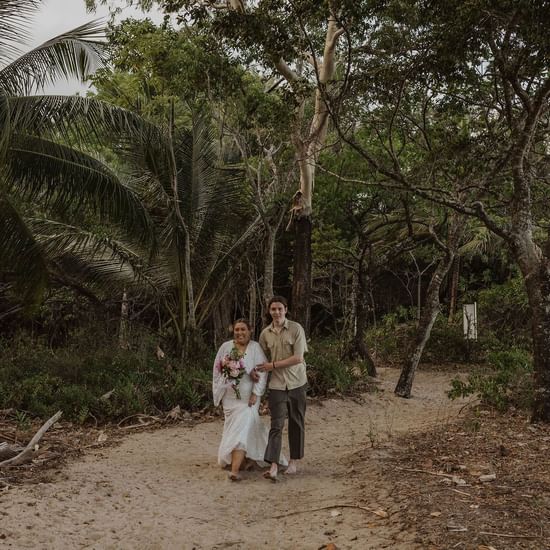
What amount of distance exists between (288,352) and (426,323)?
20.3 feet

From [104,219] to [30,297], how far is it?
5.94 feet

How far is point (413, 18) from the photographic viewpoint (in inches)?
350

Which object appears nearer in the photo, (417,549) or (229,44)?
(417,549)

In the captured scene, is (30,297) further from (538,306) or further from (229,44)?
(538,306)

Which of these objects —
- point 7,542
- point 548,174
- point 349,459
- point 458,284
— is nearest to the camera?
point 7,542

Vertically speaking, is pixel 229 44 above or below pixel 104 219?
above

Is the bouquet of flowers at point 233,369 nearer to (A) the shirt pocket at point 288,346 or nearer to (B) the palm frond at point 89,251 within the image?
(A) the shirt pocket at point 288,346

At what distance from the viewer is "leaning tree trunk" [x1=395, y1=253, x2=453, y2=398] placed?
1214cm

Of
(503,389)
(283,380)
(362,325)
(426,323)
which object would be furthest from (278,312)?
(362,325)

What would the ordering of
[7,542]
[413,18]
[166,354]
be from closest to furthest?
[7,542] → [413,18] → [166,354]

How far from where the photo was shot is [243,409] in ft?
21.8

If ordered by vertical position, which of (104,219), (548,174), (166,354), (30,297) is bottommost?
(166,354)

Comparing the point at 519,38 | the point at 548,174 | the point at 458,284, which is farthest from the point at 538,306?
the point at 458,284

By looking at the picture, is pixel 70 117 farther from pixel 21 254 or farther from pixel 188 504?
pixel 188 504
